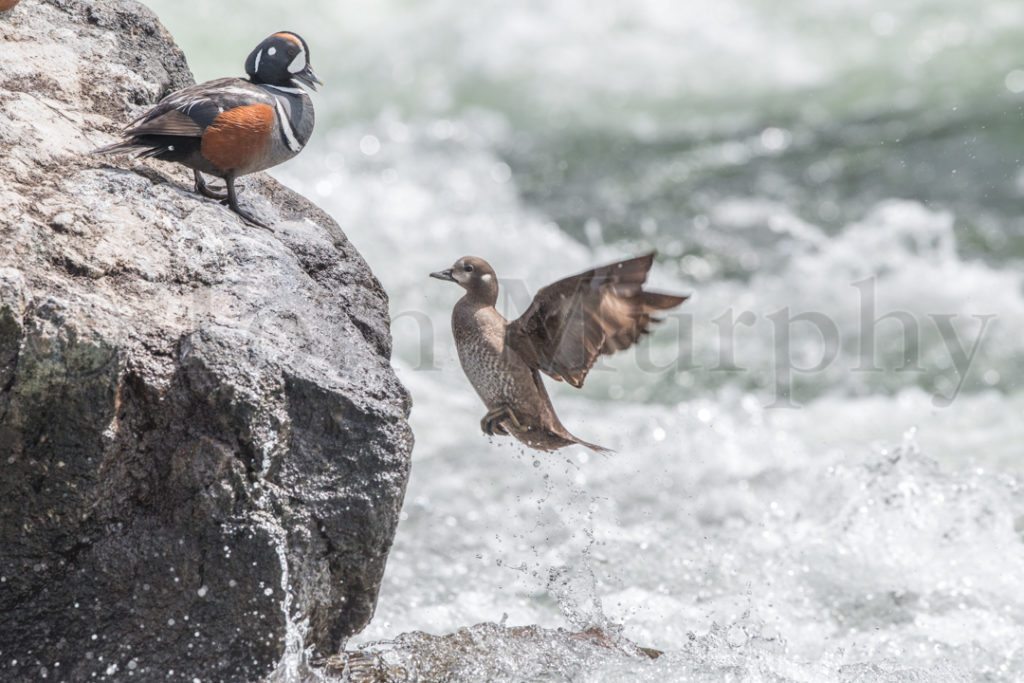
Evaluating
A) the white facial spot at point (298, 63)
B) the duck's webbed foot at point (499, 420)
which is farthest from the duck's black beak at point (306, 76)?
the duck's webbed foot at point (499, 420)

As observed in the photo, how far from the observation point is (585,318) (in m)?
3.38

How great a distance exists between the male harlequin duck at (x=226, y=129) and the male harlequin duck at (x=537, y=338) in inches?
26.4

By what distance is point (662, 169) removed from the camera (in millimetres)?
10195

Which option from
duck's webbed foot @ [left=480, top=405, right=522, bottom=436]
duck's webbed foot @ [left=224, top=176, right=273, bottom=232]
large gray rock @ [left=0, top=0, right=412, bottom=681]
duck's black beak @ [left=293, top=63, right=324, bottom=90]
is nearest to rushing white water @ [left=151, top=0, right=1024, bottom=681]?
duck's webbed foot @ [left=480, top=405, right=522, bottom=436]

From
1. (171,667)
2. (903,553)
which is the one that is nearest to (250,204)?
(171,667)

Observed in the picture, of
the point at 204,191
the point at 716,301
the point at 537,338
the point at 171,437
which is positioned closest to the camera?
the point at 171,437

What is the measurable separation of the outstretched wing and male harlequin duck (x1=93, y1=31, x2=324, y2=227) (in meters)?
0.94

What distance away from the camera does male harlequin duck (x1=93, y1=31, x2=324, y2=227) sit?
10.8 ft

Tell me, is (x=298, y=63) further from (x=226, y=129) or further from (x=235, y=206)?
(x=235, y=206)

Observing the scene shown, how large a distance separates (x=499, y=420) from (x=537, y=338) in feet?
1.16

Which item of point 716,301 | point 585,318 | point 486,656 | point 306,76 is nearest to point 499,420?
point 585,318

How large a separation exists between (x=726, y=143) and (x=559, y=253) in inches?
111

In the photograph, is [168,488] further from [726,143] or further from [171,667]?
[726,143]

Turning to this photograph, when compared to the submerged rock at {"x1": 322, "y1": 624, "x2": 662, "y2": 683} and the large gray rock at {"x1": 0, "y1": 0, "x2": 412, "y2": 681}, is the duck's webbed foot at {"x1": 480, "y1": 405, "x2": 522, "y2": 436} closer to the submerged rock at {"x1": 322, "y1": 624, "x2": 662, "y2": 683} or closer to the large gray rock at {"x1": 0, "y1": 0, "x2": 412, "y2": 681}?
the large gray rock at {"x1": 0, "y1": 0, "x2": 412, "y2": 681}
